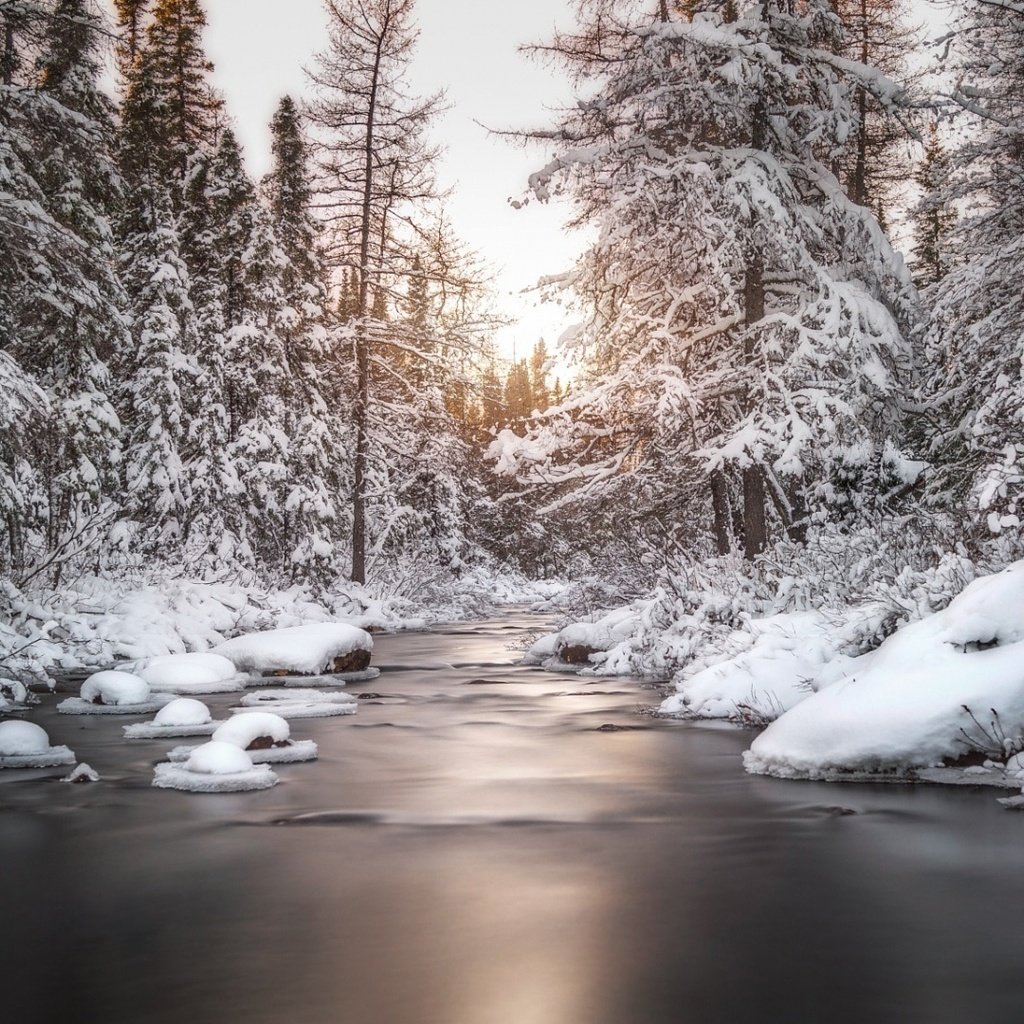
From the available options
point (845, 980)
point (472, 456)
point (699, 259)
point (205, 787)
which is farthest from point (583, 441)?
point (472, 456)

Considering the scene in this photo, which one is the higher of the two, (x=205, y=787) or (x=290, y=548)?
(x=290, y=548)

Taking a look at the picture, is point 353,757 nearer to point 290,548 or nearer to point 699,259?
point 699,259

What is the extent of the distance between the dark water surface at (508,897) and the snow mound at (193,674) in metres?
4.12

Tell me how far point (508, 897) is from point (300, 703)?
21.0 ft

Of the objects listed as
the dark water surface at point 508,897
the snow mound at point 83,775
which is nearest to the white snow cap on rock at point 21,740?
the dark water surface at point 508,897

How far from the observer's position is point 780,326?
48.1ft

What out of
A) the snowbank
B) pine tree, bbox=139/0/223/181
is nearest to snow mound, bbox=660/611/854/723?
the snowbank

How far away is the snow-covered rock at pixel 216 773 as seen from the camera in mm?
6910

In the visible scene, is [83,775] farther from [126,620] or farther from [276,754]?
[126,620]

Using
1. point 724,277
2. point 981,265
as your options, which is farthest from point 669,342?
point 981,265

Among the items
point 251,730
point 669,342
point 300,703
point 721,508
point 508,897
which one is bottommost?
point 508,897

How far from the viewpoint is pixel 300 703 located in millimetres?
10766

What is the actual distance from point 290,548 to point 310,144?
977 cm

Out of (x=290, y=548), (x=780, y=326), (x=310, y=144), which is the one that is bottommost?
(x=290, y=548)
